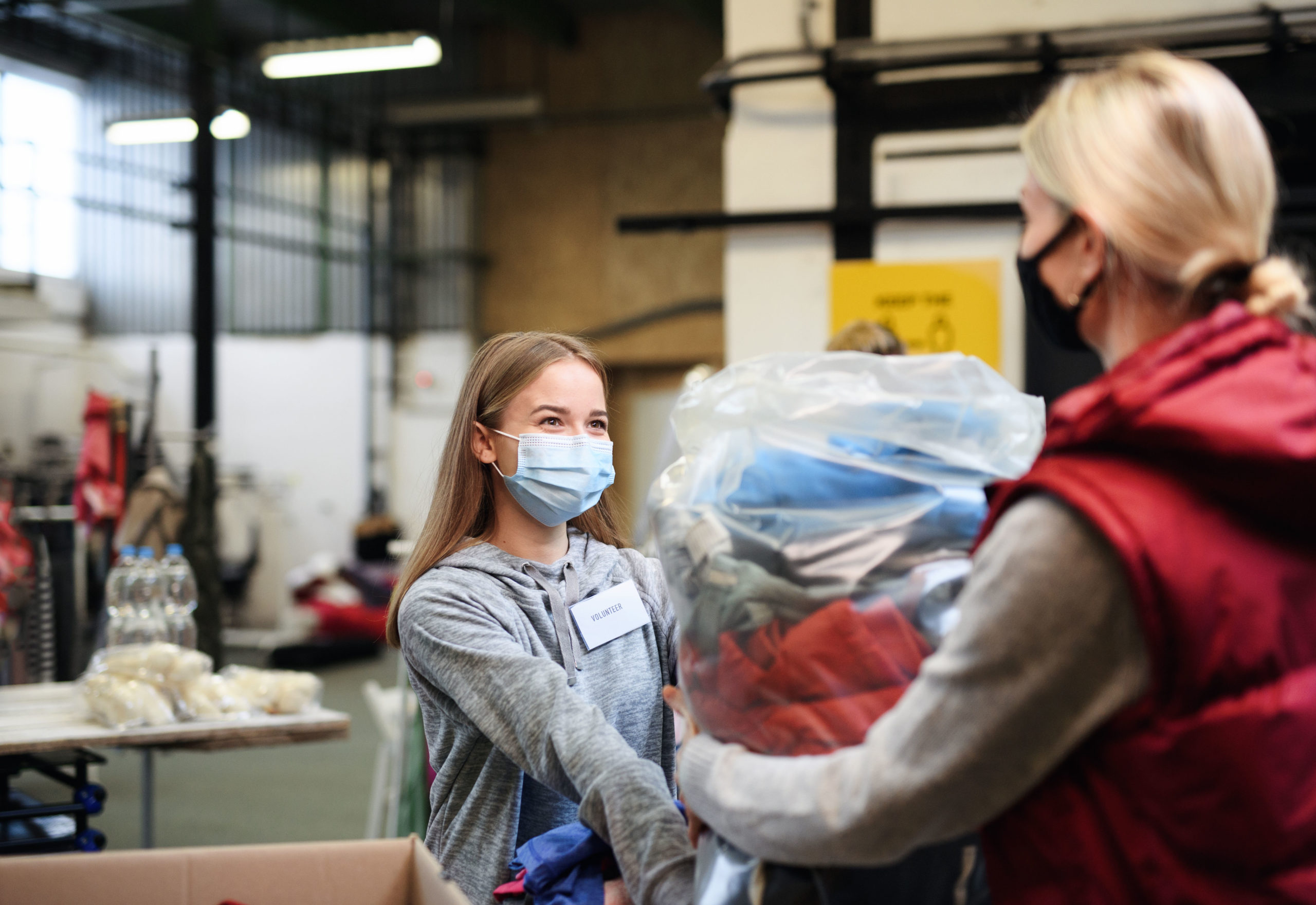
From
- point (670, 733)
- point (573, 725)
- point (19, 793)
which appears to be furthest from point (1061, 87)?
point (19, 793)

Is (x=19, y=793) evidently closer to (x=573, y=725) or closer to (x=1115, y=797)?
(x=573, y=725)

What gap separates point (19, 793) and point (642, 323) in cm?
792

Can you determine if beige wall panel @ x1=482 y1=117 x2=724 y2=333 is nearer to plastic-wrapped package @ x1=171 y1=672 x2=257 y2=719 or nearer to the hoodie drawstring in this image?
plastic-wrapped package @ x1=171 y1=672 x2=257 y2=719

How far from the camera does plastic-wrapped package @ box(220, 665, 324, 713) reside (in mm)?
2688

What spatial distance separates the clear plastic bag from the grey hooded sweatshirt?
179 mm

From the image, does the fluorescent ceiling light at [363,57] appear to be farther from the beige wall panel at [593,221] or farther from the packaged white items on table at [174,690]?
the packaged white items on table at [174,690]

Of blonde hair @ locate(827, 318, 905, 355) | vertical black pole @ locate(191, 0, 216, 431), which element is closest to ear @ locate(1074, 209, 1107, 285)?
blonde hair @ locate(827, 318, 905, 355)

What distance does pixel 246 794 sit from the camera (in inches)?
191

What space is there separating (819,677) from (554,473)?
72 centimetres

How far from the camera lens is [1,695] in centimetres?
291

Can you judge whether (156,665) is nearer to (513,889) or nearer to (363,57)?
(513,889)

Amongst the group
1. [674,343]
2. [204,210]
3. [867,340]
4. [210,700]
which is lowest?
[210,700]

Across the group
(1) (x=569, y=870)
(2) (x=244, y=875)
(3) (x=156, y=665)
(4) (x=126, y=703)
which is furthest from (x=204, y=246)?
(1) (x=569, y=870)

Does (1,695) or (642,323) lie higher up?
(642,323)
